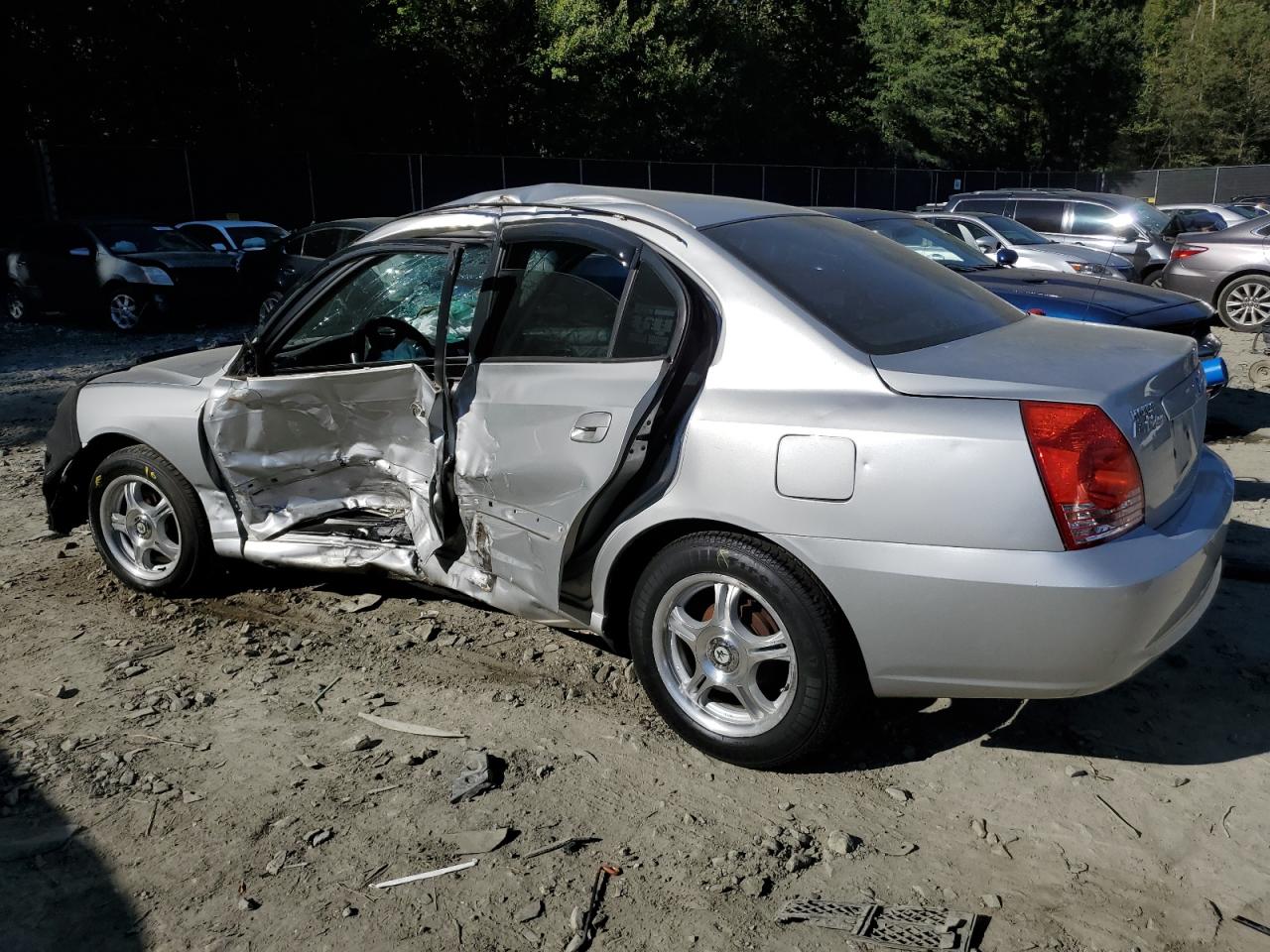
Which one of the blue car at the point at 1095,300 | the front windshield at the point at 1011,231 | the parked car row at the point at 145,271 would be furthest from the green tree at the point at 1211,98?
the blue car at the point at 1095,300

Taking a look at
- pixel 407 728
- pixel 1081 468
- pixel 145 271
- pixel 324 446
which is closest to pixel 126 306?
pixel 145 271

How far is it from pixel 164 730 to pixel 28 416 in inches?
251

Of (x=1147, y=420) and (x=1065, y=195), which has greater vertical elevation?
(x=1065, y=195)

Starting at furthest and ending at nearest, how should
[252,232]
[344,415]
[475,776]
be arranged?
1. [252,232]
2. [344,415]
3. [475,776]

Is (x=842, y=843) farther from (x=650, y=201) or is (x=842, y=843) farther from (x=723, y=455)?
(x=650, y=201)

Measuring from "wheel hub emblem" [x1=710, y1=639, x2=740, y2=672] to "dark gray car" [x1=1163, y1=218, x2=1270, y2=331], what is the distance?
38.5 ft

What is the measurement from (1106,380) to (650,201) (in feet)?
5.41

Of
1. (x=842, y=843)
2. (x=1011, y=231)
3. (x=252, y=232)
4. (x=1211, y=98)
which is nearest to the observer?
(x=842, y=843)

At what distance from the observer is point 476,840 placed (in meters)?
3.12

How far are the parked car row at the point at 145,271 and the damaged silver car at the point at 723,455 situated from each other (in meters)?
9.49

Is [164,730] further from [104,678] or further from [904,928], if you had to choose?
[904,928]

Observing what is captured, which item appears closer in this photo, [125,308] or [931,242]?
[931,242]

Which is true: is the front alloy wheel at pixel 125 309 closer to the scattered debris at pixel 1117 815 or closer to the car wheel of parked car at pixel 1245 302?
→ the car wheel of parked car at pixel 1245 302

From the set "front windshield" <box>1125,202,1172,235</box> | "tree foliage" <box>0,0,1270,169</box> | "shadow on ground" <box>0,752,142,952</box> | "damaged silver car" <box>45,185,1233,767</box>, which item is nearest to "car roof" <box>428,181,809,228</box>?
"damaged silver car" <box>45,185,1233,767</box>
